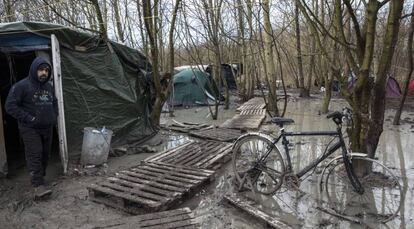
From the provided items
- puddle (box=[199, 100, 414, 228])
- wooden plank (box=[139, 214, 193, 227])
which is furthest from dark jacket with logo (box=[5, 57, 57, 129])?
puddle (box=[199, 100, 414, 228])

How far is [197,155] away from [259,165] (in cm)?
200

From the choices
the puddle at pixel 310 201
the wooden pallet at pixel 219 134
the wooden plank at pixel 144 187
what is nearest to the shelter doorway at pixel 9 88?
the wooden plank at pixel 144 187

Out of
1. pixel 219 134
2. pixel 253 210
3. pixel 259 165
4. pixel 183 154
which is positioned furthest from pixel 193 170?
pixel 219 134

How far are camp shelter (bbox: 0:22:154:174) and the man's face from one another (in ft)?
1.82

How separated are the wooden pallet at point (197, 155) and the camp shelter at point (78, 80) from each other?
1.28m

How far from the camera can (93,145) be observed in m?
6.19

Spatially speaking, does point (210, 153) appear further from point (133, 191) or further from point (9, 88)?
point (9, 88)

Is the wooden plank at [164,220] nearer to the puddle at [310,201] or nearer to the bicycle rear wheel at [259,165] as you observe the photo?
the puddle at [310,201]

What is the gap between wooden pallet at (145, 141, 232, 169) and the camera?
20.1ft

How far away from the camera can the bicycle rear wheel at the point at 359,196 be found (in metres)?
4.14

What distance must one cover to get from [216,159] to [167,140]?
255 cm

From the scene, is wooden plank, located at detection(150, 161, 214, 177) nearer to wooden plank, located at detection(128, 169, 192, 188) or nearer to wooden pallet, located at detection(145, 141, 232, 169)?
wooden pallet, located at detection(145, 141, 232, 169)

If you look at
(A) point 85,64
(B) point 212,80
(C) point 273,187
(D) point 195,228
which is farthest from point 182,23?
(D) point 195,228

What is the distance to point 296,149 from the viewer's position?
281 inches
